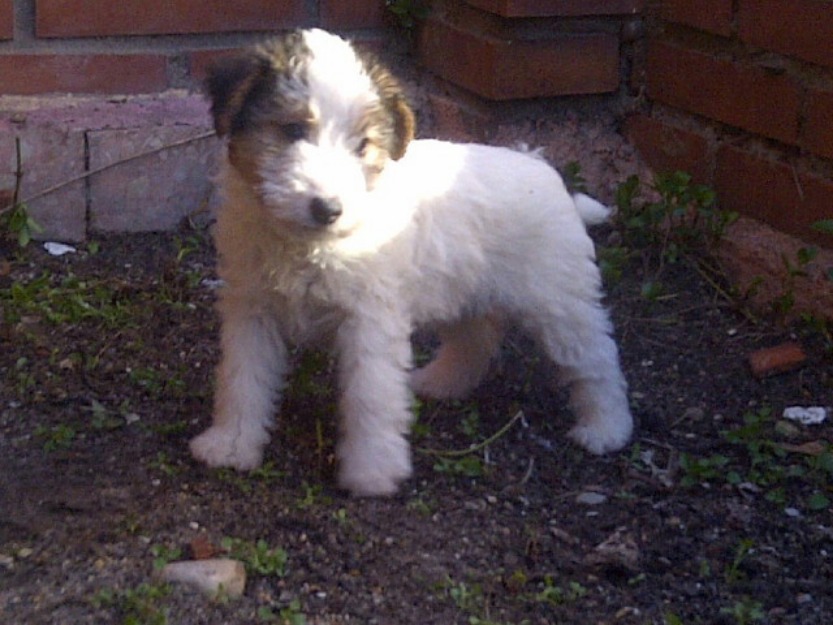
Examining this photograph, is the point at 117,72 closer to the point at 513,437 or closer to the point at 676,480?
the point at 513,437

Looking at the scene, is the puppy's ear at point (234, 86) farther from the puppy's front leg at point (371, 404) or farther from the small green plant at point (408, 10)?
the small green plant at point (408, 10)

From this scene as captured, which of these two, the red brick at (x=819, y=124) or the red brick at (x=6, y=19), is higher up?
the red brick at (x=6, y=19)

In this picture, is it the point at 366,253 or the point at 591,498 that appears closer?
the point at 366,253

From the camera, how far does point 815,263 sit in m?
3.97

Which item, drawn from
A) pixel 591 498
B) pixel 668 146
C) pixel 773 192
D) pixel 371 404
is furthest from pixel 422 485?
pixel 668 146

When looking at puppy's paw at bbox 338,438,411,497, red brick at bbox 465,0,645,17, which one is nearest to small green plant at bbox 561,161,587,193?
red brick at bbox 465,0,645,17

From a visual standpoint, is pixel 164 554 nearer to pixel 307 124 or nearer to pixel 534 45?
pixel 307 124

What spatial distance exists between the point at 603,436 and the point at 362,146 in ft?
3.52

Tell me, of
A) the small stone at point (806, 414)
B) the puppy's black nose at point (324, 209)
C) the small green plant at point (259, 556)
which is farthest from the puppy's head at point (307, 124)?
the small stone at point (806, 414)

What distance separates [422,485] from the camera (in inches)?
126

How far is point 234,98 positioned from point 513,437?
120cm

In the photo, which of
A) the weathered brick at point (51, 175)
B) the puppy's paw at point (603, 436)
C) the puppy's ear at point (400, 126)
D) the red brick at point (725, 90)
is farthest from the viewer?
the weathered brick at point (51, 175)

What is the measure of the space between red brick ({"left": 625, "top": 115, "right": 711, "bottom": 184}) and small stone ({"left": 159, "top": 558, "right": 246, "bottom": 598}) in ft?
7.90

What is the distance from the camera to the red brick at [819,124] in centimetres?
389
